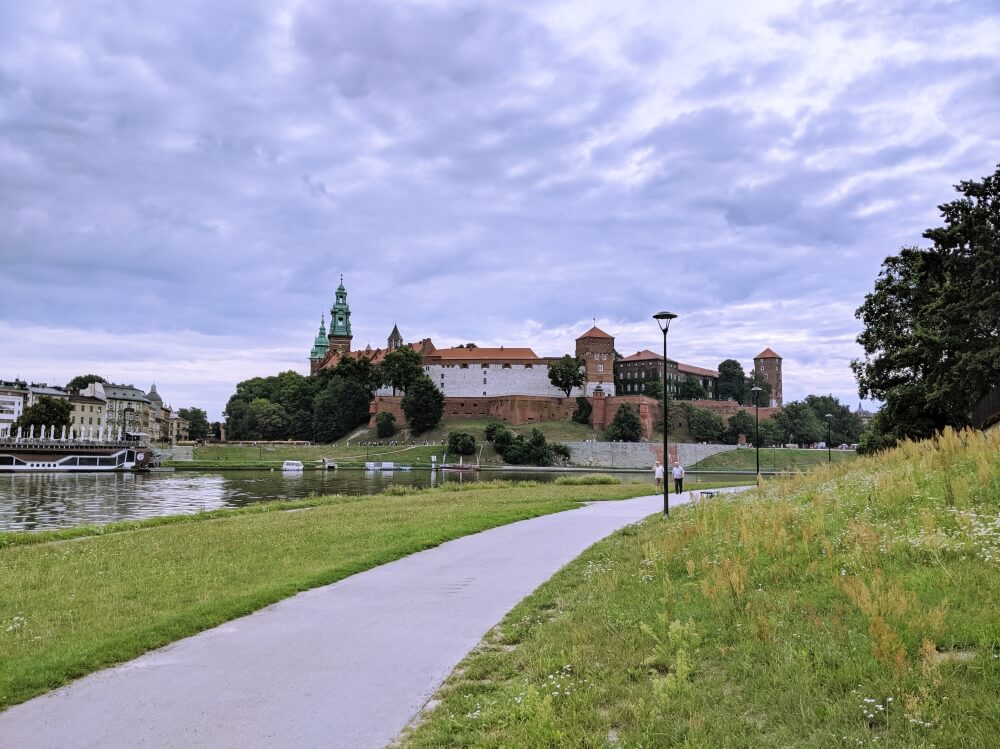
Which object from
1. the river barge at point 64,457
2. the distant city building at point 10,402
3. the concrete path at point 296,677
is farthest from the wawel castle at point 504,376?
the concrete path at point 296,677

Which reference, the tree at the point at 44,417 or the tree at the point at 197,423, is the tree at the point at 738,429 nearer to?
the tree at the point at 44,417

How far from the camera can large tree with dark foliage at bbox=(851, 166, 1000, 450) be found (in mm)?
23578

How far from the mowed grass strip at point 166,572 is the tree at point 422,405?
83.1 m

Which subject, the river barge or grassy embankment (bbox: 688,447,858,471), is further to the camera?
grassy embankment (bbox: 688,447,858,471)

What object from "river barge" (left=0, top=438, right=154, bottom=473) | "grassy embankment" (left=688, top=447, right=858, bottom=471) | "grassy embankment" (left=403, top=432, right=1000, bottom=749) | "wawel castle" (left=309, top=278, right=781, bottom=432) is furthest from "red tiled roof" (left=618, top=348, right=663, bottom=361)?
"grassy embankment" (left=403, top=432, right=1000, bottom=749)

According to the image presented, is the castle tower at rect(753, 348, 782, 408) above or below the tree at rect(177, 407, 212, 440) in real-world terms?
above

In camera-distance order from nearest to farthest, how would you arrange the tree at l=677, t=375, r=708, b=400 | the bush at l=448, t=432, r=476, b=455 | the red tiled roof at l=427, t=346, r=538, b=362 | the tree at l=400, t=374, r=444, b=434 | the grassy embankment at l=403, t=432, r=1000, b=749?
the grassy embankment at l=403, t=432, r=1000, b=749
the bush at l=448, t=432, r=476, b=455
the tree at l=400, t=374, r=444, b=434
the red tiled roof at l=427, t=346, r=538, b=362
the tree at l=677, t=375, r=708, b=400

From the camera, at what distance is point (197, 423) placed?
168625 millimetres

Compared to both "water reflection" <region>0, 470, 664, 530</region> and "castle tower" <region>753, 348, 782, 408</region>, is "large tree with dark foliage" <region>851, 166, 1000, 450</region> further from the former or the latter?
"castle tower" <region>753, 348, 782, 408</region>

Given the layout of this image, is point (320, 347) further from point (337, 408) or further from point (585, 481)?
point (585, 481)

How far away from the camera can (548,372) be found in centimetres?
12394

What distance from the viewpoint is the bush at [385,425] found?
108 m

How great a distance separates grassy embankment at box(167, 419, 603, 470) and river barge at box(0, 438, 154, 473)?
6599 millimetres

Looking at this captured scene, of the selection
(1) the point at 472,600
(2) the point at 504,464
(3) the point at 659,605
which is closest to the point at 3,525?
(1) the point at 472,600
